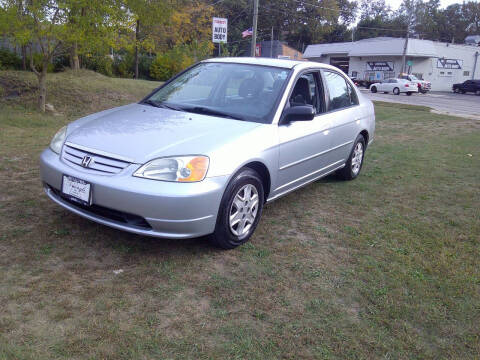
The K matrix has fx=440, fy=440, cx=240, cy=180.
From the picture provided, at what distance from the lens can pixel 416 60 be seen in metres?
47.8

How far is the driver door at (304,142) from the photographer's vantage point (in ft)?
13.8

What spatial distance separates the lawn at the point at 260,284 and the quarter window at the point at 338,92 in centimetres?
113

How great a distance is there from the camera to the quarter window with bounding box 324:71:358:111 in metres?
5.21

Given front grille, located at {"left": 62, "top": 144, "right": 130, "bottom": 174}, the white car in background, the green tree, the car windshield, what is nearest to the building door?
the white car in background

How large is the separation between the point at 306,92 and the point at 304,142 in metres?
0.65

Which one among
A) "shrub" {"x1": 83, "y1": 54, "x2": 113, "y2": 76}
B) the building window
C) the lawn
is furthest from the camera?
the building window

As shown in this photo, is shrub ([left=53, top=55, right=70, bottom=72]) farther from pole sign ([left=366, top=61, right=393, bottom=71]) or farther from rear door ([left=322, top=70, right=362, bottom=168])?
pole sign ([left=366, top=61, right=393, bottom=71])

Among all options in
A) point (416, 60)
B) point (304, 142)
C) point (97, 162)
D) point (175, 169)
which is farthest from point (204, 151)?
point (416, 60)

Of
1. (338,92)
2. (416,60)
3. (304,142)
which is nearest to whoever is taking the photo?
(304,142)

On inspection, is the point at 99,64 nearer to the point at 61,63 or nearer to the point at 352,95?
the point at 61,63

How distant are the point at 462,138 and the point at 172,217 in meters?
9.34

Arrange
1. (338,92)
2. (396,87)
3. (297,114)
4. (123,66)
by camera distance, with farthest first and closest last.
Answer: (396,87) < (123,66) < (338,92) < (297,114)

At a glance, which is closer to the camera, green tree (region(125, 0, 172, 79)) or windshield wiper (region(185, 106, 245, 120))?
windshield wiper (region(185, 106, 245, 120))

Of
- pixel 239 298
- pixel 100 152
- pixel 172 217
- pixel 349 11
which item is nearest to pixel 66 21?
pixel 100 152
